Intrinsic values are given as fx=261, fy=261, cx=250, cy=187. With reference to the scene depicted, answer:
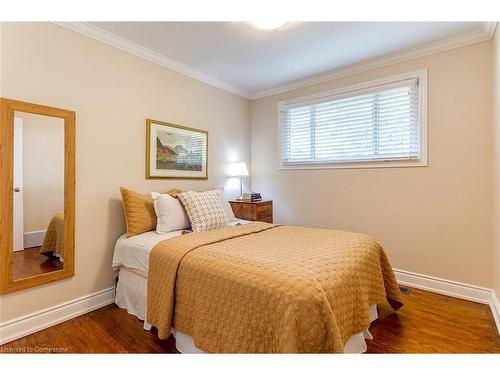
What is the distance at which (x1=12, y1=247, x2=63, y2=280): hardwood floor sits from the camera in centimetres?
186

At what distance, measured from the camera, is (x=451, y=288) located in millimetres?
2510

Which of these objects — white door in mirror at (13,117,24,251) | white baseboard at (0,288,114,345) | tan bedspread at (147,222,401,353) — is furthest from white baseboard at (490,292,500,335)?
white door in mirror at (13,117,24,251)

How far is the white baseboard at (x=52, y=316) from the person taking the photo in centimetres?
181

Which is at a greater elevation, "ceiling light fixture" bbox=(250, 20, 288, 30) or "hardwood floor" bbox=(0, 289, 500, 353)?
"ceiling light fixture" bbox=(250, 20, 288, 30)

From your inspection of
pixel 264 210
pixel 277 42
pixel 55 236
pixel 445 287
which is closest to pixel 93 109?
pixel 55 236

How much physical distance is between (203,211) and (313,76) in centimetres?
224

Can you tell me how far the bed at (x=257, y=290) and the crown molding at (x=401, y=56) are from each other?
6.57 ft

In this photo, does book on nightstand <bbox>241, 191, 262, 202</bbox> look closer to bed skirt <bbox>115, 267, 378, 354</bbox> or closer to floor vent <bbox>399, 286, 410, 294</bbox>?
bed skirt <bbox>115, 267, 378, 354</bbox>

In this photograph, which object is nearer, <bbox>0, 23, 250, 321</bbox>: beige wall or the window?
<bbox>0, 23, 250, 321</bbox>: beige wall

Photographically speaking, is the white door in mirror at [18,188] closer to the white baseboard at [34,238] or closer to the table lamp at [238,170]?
the white baseboard at [34,238]

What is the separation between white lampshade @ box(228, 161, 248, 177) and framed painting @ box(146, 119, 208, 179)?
0.45 metres

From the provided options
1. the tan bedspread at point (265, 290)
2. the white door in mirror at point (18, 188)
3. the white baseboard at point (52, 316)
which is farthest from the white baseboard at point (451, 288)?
the white door in mirror at point (18, 188)
